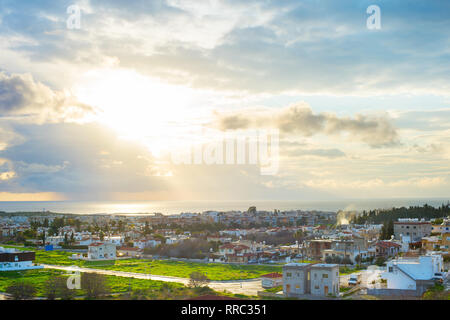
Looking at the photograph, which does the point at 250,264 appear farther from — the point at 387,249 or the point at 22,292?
the point at 22,292

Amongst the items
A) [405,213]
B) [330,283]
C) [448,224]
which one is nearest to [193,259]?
[330,283]

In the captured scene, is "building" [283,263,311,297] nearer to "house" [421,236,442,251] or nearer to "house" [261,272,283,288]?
"house" [261,272,283,288]

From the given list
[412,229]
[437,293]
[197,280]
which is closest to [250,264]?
[197,280]

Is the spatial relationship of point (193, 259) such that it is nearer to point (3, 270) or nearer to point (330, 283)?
point (3, 270)

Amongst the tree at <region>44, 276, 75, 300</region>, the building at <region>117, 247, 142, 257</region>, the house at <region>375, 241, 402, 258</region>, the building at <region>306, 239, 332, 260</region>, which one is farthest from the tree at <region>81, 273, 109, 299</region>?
the house at <region>375, 241, 402, 258</region>
